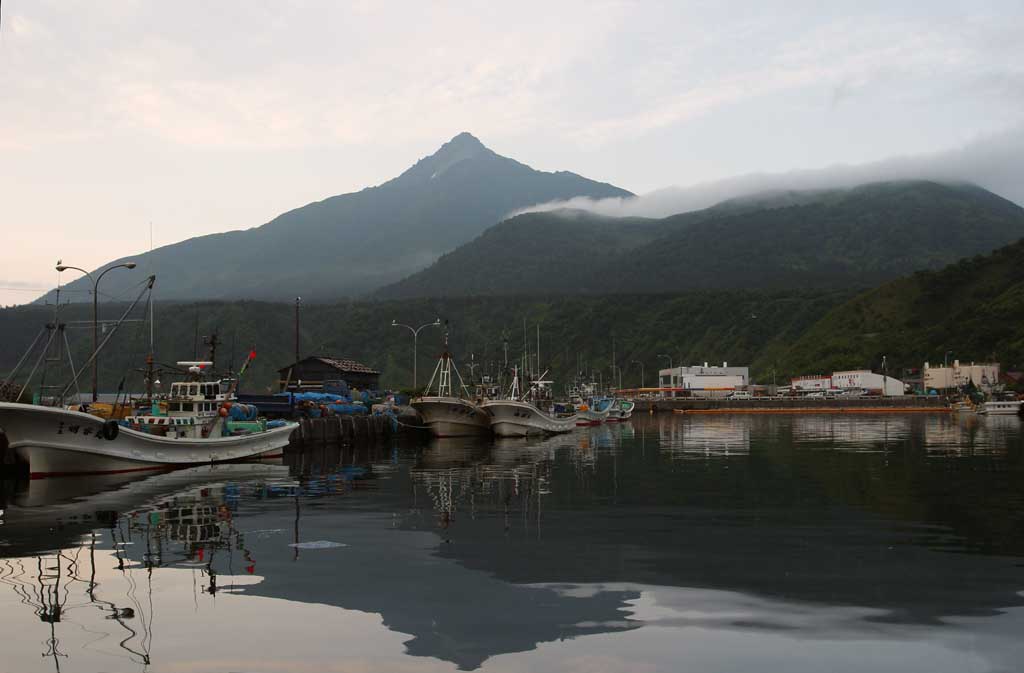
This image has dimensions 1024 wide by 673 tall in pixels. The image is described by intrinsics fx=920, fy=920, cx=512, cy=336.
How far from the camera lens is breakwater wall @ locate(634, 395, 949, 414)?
172000mm

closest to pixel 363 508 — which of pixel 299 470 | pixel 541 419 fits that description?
pixel 299 470

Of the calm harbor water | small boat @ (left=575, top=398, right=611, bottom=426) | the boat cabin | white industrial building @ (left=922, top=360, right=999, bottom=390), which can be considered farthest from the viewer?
white industrial building @ (left=922, top=360, right=999, bottom=390)

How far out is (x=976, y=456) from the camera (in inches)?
2082

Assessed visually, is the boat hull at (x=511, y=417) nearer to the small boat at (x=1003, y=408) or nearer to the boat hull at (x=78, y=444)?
the boat hull at (x=78, y=444)

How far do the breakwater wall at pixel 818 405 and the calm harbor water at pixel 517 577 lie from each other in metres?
143

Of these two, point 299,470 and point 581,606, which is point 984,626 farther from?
point 299,470

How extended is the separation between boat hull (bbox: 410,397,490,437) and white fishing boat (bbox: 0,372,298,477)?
26.0 m

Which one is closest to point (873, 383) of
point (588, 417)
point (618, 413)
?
point (618, 413)

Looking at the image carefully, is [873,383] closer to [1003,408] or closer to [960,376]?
[960,376]

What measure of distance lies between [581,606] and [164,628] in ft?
21.8

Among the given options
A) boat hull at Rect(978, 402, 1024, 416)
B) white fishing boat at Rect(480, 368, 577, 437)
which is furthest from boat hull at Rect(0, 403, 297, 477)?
boat hull at Rect(978, 402, 1024, 416)

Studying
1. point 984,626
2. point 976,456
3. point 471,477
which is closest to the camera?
point 984,626

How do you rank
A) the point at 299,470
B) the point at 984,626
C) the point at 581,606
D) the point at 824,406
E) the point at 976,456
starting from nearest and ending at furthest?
the point at 984,626, the point at 581,606, the point at 299,470, the point at 976,456, the point at 824,406

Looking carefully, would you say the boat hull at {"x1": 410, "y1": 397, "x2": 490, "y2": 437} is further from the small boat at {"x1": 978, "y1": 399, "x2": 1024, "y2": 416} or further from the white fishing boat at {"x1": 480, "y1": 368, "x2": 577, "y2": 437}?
the small boat at {"x1": 978, "y1": 399, "x2": 1024, "y2": 416}
